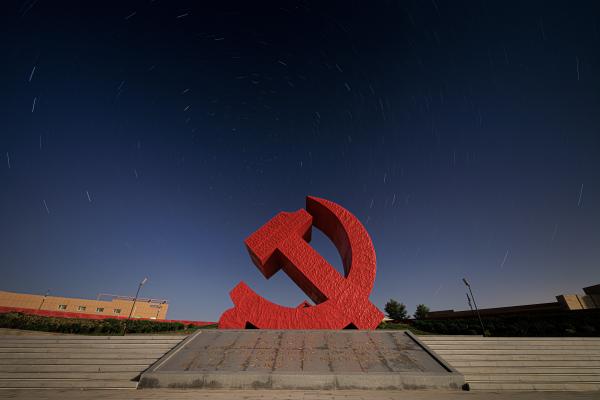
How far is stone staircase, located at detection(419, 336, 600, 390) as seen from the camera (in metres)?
5.62

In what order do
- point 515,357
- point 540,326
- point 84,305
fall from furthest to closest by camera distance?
1. point 84,305
2. point 540,326
3. point 515,357

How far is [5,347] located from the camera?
21.7 feet

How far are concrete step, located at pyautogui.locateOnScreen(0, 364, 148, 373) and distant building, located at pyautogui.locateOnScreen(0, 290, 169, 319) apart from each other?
89.2 ft

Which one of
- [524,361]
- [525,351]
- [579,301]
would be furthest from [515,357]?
[579,301]

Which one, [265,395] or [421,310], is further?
[421,310]

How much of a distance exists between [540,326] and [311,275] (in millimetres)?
14400

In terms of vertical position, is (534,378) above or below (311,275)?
below

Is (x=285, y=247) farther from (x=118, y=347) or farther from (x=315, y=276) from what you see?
(x=118, y=347)

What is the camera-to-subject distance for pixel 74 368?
5.97m

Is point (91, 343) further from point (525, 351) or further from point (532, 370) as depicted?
point (525, 351)

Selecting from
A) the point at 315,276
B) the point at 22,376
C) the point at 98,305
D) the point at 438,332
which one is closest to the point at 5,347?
the point at 22,376

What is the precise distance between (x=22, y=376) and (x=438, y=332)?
63.1 feet

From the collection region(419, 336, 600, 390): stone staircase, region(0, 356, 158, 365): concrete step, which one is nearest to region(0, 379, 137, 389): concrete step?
region(0, 356, 158, 365): concrete step

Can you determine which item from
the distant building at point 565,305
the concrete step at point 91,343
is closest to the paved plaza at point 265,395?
the concrete step at point 91,343
